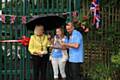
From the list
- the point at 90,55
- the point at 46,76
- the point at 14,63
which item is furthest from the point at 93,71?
the point at 14,63

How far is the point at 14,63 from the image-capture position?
13508 mm

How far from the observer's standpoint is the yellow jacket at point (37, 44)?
12.0 m

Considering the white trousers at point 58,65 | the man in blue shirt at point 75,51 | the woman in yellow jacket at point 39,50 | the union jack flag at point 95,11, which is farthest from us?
the union jack flag at point 95,11

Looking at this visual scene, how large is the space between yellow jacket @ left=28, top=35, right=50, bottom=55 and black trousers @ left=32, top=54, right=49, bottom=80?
0.18 metres

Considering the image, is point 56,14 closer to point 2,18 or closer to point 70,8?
point 70,8

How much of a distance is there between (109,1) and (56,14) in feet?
5.72

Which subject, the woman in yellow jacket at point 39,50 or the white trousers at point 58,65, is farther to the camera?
the white trousers at point 58,65

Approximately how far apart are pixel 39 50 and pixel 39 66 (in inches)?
16.6

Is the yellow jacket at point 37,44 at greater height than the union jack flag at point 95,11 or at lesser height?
lesser

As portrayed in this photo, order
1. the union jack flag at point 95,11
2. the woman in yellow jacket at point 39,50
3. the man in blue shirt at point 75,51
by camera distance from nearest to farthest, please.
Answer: the man in blue shirt at point 75,51 → the woman in yellow jacket at point 39,50 → the union jack flag at point 95,11

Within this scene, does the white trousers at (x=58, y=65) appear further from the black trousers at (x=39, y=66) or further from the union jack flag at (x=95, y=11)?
the union jack flag at (x=95, y=11)

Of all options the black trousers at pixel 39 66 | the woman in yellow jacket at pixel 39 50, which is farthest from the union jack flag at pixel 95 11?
the black trousers at pixel 39 66

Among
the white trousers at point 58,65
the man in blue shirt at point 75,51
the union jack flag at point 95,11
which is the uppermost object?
the union jack flag at point 95,11

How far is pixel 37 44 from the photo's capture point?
12031 millimetres
